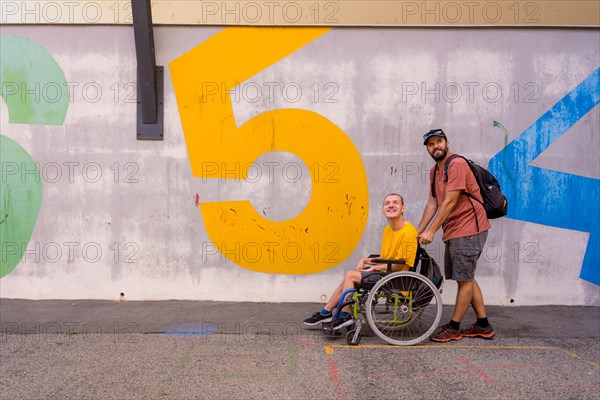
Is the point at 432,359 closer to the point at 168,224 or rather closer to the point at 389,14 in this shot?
the point at 168,224

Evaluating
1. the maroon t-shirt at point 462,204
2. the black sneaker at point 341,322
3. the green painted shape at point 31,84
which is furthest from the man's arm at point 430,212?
the green painted shape at point 31,84

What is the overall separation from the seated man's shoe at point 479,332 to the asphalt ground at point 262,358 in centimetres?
7

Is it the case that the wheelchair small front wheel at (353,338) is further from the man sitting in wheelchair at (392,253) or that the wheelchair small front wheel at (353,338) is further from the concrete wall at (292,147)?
the concrete wall at (292,147)

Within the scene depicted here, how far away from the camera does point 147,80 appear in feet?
19.5

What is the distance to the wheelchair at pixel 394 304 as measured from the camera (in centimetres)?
466

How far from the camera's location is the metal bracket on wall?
5.84m

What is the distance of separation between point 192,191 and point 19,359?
253 centimetres

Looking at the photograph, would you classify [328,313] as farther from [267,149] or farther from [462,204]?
[267,149]

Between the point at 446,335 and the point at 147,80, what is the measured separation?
13.1 ft

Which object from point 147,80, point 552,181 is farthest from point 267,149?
point 552,181

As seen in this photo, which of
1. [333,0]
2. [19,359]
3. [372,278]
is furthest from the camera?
[333,0]

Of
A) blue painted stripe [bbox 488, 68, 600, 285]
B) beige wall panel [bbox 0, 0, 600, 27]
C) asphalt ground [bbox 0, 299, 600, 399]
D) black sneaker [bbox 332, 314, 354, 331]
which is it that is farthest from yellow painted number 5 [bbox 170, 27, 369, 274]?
blue painted stripe [bbox 488, 68, 600, 285]

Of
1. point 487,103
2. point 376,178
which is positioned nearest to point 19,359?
point 376,178

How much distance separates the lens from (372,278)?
4715 mm
